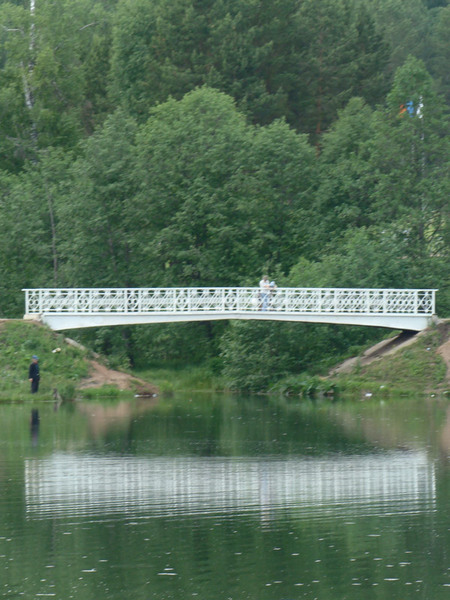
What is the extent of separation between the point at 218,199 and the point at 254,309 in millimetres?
8041

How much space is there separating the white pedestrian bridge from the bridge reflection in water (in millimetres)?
14531

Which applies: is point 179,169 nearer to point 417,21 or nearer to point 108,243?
point 108,243

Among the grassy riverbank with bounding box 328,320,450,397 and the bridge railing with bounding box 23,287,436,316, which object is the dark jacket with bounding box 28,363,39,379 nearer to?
the bridge railing with bounding box 23,287,436,316

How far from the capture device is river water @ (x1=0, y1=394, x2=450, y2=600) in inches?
609

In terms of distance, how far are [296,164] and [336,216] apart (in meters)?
2.65

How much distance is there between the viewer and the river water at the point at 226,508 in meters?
15.5

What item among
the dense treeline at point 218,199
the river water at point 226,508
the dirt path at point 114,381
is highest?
the dense treeline at point 218,199

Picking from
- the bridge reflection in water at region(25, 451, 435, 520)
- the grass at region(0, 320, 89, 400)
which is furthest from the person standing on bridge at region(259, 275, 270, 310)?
the bridge reflection in water at region(25, 451, 435, 520)

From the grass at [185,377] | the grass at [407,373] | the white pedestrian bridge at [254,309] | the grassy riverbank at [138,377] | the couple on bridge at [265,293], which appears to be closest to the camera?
the grassy riverbank at [138,377]

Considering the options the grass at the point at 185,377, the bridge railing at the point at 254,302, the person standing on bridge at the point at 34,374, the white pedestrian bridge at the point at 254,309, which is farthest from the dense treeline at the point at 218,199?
the person standing on bridge at the point at 34,374

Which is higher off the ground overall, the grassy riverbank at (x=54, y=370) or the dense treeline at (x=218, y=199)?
the dense treeline at (x=218, y=199)

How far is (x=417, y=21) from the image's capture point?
290 ft

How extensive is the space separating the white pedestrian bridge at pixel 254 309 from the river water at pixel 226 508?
8.04 metres

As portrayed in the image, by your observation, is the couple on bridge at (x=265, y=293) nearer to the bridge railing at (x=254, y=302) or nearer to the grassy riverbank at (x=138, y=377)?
the bridge railing at (x=254, y=302)
